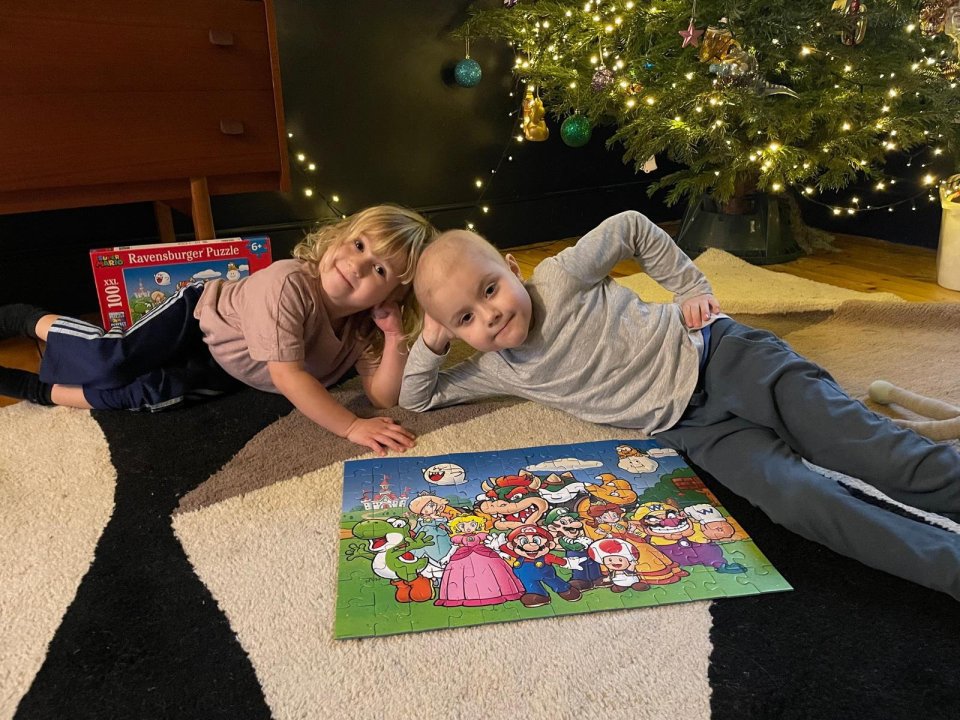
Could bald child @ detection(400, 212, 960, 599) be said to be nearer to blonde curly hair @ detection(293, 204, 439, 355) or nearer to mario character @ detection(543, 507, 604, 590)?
blonde curly hair @ detection(293, 204, 439, 355)

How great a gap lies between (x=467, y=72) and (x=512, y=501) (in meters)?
1.57

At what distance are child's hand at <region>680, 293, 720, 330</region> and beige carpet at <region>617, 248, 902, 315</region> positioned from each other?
0.50 meters

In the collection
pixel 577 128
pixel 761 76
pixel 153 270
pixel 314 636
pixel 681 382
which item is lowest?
pixel 314 636

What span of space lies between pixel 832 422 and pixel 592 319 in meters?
0.38

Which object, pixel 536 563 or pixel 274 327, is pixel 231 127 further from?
pixel 536 563

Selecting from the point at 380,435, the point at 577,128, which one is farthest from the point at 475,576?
the point at 577,128

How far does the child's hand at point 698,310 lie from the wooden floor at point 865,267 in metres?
0.89

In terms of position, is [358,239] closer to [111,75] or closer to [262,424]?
[262,424]

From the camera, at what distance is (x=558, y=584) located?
0.83m

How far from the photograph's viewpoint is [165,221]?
185cm

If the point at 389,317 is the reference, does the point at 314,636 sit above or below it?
below

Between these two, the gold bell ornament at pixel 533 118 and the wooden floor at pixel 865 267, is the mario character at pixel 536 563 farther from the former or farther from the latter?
the gold bell ornament at pixel 533 118

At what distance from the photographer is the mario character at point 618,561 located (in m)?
0.83

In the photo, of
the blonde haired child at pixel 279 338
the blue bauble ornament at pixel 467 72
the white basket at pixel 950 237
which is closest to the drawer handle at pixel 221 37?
the blonde haired child at pixel 279 338
